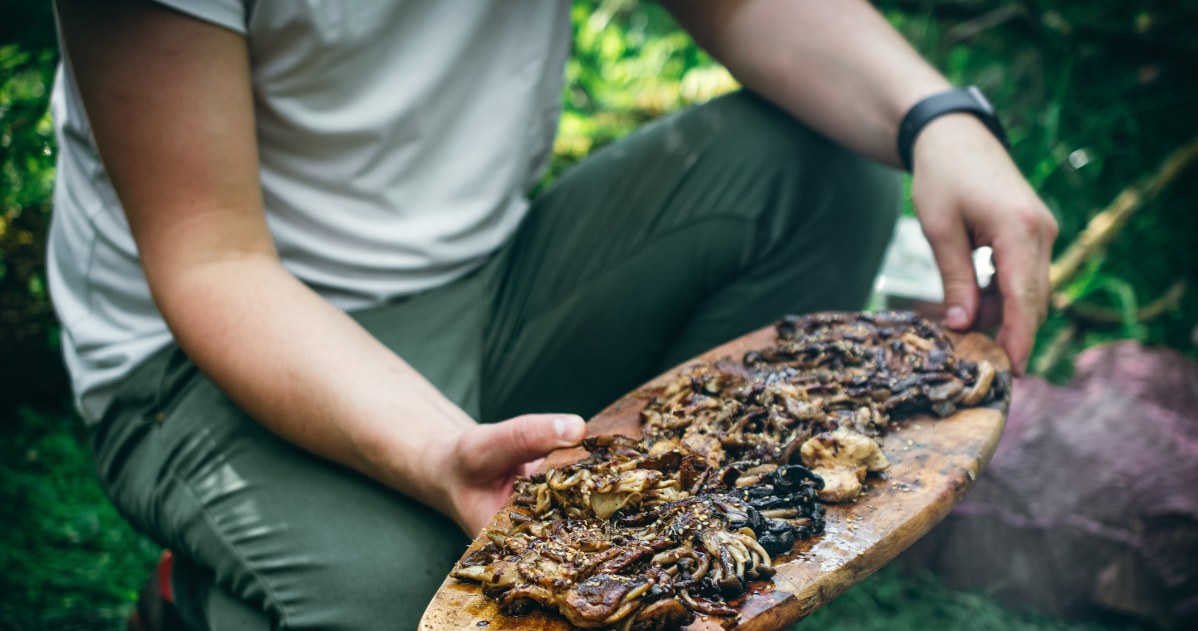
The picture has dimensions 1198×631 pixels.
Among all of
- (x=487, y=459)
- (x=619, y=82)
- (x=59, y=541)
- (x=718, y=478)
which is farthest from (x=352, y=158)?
(x=619, y=82)

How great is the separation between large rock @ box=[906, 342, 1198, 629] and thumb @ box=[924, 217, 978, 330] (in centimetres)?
88

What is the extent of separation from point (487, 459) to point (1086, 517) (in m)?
2.04

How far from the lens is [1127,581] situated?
2.53 meters

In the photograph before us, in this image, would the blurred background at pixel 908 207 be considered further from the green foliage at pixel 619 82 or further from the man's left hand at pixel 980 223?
the man's left hand at pixel 980 223

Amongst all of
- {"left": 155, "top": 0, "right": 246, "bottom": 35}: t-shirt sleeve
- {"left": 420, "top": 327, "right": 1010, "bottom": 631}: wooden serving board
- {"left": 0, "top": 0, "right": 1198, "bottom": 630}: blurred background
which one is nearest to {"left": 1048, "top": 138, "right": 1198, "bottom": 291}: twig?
{"left": 0, "top": 0, "right": 1198, "bottom": 630}: blurred background

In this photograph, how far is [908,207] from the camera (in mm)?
4266

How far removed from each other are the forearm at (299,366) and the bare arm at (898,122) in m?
1.21

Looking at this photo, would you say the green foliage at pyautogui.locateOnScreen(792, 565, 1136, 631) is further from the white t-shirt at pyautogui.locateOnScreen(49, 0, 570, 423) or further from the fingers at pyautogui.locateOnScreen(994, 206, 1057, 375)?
the white t-shirt at pyautogui.locateOnScreen(49, 0, 570, 423)

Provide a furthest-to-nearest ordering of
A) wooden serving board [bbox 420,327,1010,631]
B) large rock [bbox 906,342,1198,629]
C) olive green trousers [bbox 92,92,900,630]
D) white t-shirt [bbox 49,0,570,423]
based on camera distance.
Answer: large rock [bbox 906,342,1198,629]
white t-shirt [bbox 49,0,570,423]
olive green trousers [bbox 92,92,900,630]
wooden serving board [bbox 420,327,1010,631]

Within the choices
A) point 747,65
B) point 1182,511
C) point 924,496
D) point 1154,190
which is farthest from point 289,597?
point 1154,190

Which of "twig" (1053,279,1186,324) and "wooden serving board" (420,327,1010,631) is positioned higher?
"wooden serving board" (420,327,1010,631)

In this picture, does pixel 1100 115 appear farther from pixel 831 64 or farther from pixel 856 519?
pixel 856 519

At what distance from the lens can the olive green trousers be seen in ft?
5.55

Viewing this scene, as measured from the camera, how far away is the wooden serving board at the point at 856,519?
1218 mm
